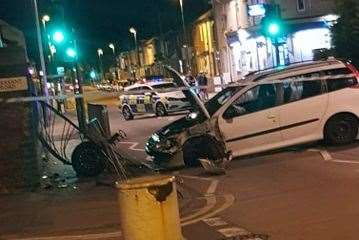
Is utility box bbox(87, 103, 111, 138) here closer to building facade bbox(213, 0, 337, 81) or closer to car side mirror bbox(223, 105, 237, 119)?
car side mirror bbox(223, 105, 237, 119)

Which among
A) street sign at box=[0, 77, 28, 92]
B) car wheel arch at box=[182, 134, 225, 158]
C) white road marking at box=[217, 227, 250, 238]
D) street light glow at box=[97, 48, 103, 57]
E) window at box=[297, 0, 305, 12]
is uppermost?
street light glow at box=[97, 48, 103, 57]

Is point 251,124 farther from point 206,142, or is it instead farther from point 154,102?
point 154,102

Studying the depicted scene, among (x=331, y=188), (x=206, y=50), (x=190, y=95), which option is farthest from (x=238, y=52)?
(x=331, y=188)

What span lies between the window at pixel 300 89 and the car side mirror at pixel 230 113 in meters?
1.02

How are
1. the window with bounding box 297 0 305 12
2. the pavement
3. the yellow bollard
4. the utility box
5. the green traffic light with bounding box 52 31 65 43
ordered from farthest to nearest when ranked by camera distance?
the window with bounding box 297 0 305 12 → the green traffic light with bounding box 52 31 65 43 → the utility box → the pavement → the yellow bollard

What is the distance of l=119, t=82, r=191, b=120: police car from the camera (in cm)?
3039

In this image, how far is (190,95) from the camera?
536 inches

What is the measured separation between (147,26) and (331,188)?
3553 inches

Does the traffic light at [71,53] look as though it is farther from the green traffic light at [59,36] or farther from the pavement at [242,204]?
the pavement at [242,204]

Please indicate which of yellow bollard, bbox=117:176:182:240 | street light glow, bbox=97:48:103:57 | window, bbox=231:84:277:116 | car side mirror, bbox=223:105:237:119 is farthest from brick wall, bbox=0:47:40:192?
street light glow, bbox=97:48:103:57

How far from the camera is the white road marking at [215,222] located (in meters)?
8.06

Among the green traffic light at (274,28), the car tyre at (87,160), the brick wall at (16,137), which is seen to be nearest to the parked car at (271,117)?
the car tyre at (87,160)

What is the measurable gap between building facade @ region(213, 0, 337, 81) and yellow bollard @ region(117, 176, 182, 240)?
30440mm

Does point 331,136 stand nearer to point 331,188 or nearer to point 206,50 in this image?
point 331,188
